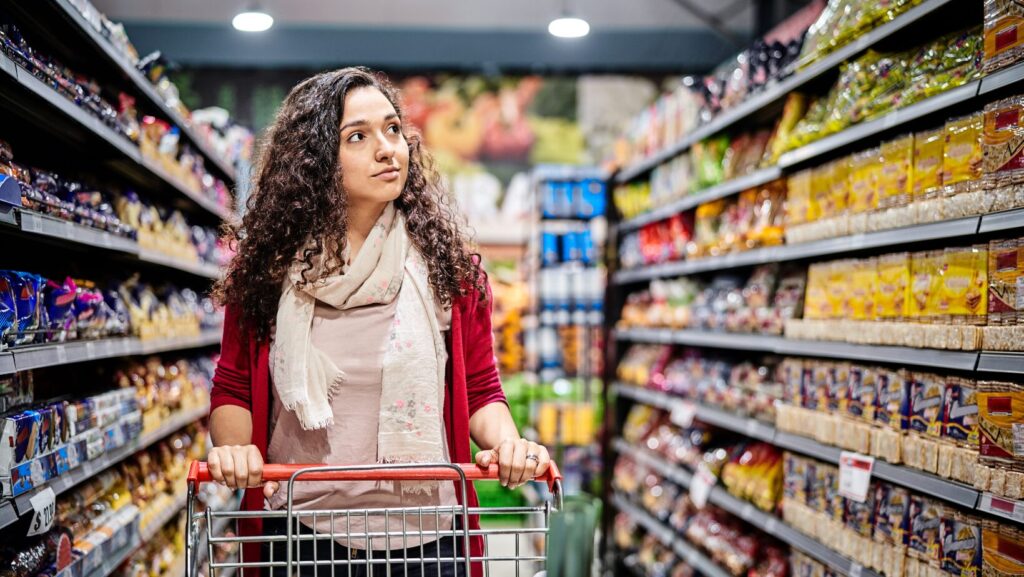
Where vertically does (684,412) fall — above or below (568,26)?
below

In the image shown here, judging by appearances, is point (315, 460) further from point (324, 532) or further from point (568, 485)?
point (568, 485)

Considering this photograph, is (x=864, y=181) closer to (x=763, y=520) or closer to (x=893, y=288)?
(x=893, y=288)

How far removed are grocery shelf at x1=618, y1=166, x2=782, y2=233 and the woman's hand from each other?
2.03 m

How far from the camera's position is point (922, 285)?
2.34 metres

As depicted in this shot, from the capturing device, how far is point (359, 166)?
1.80 metres

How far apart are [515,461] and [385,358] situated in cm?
36

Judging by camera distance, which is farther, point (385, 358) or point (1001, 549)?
point (1001, 549)

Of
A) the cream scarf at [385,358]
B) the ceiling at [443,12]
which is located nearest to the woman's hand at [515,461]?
the cream scarf at [385,358]

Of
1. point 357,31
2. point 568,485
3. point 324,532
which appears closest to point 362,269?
point 324,532

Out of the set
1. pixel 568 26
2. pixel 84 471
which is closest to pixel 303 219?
pixel 84 471

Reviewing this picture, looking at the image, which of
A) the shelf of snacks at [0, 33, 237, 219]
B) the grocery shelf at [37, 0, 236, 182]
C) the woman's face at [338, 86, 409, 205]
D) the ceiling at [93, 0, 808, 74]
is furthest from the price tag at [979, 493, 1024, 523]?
the ceiling at [93, 0, 808, 74]

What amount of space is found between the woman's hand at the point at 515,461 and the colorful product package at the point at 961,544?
4.02 ft

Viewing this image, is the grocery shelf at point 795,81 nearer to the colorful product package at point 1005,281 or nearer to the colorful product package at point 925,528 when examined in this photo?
the colorful product package at point 1005,281

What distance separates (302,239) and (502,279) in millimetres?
5902
